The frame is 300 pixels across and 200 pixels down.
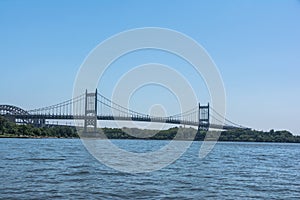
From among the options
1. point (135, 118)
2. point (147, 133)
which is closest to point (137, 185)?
point (135, 118)

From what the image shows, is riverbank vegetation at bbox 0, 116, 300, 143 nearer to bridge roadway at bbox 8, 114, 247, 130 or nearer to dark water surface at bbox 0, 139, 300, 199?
bridge roadway at bbox 8, 114, 247, 130

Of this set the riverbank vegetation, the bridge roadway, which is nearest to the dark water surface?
the bridge roadway

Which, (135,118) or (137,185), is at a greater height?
(135,118)

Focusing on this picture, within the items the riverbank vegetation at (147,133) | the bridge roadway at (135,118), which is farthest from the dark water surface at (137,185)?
the riverbank vegetation at (147,133)

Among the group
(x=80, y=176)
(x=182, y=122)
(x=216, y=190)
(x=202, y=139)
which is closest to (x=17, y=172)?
(x=80, y=176)

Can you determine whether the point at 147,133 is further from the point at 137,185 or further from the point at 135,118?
the point at 137,185

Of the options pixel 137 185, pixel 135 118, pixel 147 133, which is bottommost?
pixel 137 185

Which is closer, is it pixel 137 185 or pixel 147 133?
pixel 137 185

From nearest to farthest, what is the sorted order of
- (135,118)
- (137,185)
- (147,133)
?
1. (137,185)
2. (135,118)
3. (147,133)
